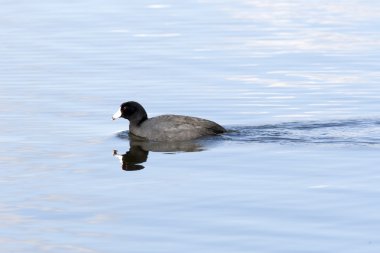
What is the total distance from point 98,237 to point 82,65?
1218 cm

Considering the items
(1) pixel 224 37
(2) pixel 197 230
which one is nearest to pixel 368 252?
Result: (2) pixel 197 230

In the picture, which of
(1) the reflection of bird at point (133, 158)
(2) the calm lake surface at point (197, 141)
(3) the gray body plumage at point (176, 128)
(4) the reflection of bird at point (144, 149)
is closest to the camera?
(2) the calm lake surface at point (197, 141)

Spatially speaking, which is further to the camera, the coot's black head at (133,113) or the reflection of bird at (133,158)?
the coot's black head at (133,113)

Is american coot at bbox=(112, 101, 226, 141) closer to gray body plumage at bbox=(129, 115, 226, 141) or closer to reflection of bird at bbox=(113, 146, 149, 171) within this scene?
gray body plumage at bbox=(129, 115, 226, 141)

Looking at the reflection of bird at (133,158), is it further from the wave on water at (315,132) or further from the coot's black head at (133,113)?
the wave on water at (315,132)

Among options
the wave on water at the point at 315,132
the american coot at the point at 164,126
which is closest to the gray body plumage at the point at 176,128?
the american coot at the point at 164,126


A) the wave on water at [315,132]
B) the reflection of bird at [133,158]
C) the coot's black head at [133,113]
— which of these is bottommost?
the reflection of bird at [133,158]

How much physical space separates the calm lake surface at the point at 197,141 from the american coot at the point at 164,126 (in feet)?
1.13

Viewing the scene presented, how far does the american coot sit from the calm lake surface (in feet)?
1.13

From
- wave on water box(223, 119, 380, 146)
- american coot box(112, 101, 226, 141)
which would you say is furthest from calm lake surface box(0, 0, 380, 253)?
american coot box(112, 101, 226, 141)

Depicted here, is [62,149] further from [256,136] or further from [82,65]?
[82,65]

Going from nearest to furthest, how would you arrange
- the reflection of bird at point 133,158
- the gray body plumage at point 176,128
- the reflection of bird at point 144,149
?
the reflection of bird at point 133,158
the reflection of bird at point 144,149
the gray body plumage at point 176,128

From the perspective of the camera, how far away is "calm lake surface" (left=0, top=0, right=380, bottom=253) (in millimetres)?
12070

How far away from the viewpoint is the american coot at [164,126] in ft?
58.6
